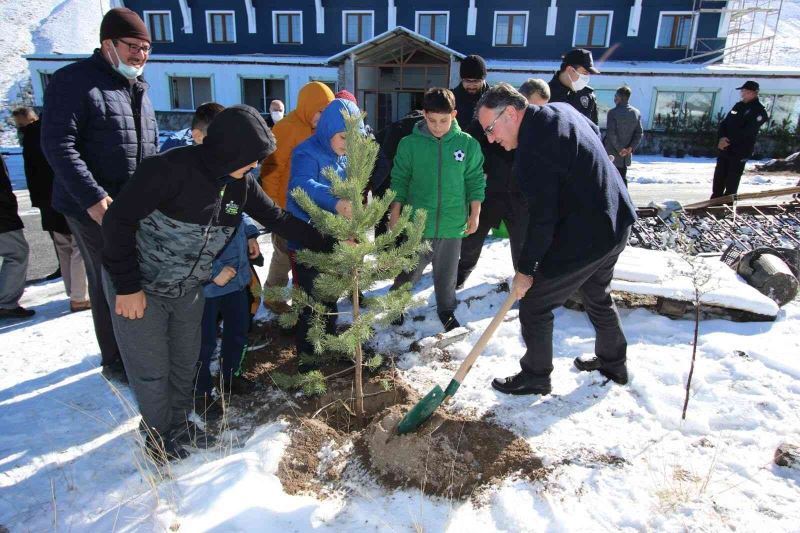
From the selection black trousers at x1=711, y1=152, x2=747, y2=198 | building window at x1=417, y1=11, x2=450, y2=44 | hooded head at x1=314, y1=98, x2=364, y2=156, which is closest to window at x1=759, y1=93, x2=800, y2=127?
building window at x1=417, y1=11, x2=450, y2=44

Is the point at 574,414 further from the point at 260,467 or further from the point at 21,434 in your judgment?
the point at 21,434

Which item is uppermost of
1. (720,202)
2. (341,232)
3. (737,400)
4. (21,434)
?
(341,232)

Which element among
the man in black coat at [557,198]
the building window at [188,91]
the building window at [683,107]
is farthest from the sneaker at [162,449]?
the building window at [188,91]

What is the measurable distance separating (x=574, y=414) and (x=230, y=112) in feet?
8.21

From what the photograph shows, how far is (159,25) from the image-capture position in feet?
79.0

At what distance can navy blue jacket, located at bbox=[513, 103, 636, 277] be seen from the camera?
2.62m

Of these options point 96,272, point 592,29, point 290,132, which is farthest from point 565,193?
point 592,29

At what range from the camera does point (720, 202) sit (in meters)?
7.07

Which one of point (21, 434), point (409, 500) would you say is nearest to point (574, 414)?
point (409, 500)

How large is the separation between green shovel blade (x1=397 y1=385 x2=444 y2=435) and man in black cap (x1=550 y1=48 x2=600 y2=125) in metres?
3.50

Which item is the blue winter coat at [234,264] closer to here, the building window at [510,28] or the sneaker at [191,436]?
the sneaker at [191,436]

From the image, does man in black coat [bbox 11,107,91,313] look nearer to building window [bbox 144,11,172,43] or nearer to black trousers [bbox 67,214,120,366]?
black trousers [bbox 67,214,120,366]

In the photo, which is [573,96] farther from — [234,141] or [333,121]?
[234,141]

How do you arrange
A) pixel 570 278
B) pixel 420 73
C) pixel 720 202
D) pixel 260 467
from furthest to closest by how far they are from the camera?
pixel 420 73, pixel 720 202, pixel 570 278, pixel 260 467
